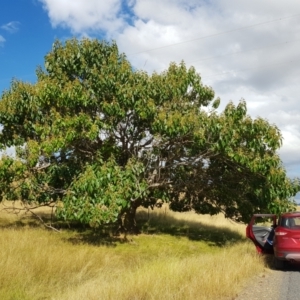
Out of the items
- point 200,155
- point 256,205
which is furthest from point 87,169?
point 256,205

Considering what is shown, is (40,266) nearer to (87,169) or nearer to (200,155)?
(87,169)

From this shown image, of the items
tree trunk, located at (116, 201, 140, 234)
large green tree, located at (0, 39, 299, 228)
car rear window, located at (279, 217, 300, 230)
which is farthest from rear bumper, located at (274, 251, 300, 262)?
tree trunk, located at (116, 201, 140, 234)

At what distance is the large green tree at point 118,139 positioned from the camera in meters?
13.3

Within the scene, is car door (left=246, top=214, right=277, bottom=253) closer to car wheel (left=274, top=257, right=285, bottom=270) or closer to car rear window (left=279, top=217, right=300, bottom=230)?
car rear window (left=279, top=217, right=300, bottom=230)

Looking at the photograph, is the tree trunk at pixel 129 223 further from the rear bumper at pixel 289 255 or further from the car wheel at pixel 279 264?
the rear bumper at pixel 289 255

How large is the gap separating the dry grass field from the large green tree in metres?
1.51

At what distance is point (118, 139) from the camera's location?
16047mm

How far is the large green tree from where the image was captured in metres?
13.3

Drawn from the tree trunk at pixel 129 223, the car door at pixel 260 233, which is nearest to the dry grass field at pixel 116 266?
the car door at pixel 260 233

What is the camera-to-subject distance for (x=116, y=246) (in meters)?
15.2

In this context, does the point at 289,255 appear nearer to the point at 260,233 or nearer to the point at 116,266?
the point at 260,233

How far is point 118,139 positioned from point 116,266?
5591 mm

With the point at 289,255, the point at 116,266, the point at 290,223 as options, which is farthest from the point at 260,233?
the point at 116,266

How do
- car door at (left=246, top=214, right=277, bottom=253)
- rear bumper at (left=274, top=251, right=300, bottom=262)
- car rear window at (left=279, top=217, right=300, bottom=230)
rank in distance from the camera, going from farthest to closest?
1. car door at (left=246, top=214, right=277, bottom=253)
2. car rear window at (left=279, top=217, right=300, bottom=230)
3. rear bumper at (left=274, top=251, right=300, bottom=262)
